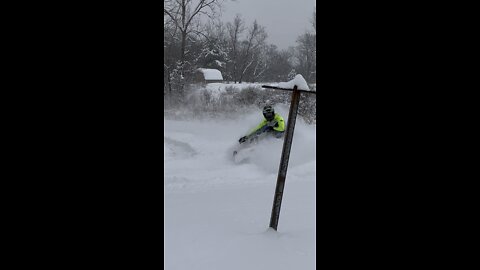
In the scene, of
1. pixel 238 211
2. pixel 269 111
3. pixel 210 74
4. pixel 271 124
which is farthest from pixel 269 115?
pixel 210 74

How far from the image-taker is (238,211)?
17.9 feet

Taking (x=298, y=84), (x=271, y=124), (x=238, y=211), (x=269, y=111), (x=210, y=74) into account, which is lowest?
(x=238, y=211)

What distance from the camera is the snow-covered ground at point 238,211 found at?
11.5 ft

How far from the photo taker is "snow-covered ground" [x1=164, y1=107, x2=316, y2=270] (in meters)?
3.51

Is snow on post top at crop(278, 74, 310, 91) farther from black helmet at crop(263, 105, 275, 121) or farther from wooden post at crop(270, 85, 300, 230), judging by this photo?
black helmet at crop(263, 105, 275, 121)

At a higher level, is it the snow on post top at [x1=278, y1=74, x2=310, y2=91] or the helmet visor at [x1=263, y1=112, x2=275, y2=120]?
the snow on post top at [x1=278, y1=74, x2=310, y2=91]

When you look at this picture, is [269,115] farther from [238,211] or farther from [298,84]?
[298,84]

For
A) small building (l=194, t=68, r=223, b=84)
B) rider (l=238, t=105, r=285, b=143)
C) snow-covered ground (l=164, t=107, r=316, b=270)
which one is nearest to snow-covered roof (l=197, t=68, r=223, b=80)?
small building (l=194, t=68, r=223, b=84)

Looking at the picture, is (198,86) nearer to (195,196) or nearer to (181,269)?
(195,196)

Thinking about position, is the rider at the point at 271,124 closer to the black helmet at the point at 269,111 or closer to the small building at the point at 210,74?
the black helmet at the point at 269,111
